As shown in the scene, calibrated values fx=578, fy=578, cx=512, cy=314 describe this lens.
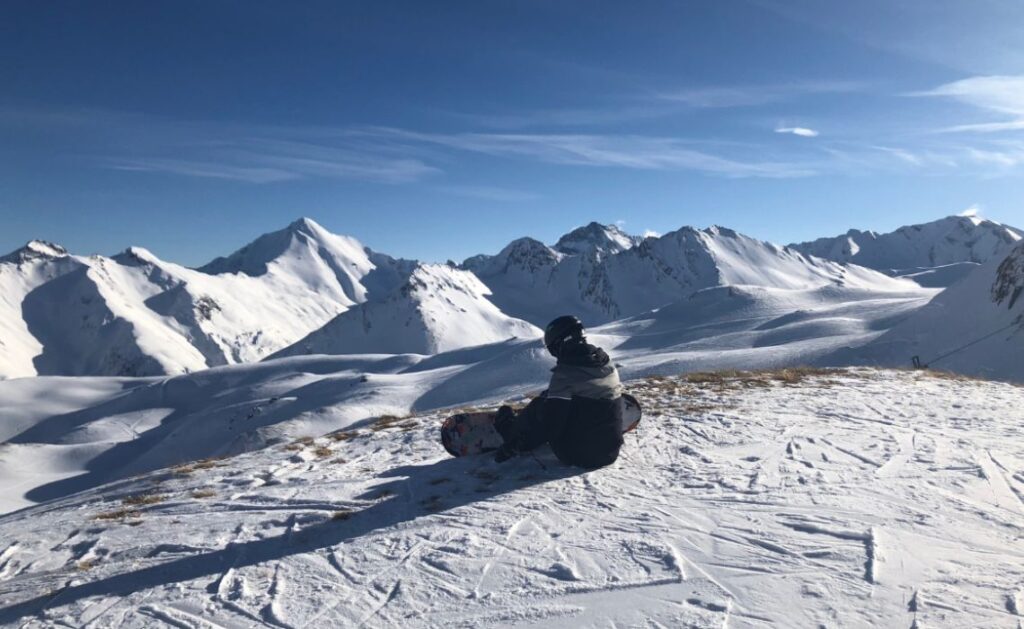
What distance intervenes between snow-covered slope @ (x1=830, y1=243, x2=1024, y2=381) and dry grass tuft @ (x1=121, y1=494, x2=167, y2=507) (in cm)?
3534

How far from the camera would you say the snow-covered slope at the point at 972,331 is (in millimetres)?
31203

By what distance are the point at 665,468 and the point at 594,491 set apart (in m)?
1.40

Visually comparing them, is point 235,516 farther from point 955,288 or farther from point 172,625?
point 955,288

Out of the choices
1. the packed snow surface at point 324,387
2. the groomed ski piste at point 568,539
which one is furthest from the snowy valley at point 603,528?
the packed snow surface at point 324,387

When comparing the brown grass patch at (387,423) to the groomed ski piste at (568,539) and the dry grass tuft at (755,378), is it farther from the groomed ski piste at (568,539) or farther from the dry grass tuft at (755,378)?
the dry grass tuft at (755,378)

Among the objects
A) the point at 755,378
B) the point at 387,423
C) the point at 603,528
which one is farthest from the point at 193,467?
the point at 755,378

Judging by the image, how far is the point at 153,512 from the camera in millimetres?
7445

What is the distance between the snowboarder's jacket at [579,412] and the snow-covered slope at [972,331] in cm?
3067

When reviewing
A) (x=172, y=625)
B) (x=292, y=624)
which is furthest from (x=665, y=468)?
(x=172, y=625)

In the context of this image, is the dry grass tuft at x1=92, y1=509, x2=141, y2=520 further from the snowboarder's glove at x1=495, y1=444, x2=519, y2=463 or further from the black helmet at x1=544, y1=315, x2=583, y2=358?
the black helmet at x1=544, y1=315, x2=583, y2=358

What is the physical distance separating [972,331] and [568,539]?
4103cm

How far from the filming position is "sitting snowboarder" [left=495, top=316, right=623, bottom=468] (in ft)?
24.6

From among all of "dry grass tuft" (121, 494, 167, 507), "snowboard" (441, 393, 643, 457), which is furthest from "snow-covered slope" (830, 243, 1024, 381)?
"dry grass tuft" (121, 494, 167, 507)

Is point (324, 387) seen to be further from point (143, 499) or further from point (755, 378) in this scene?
point (143, 499)
